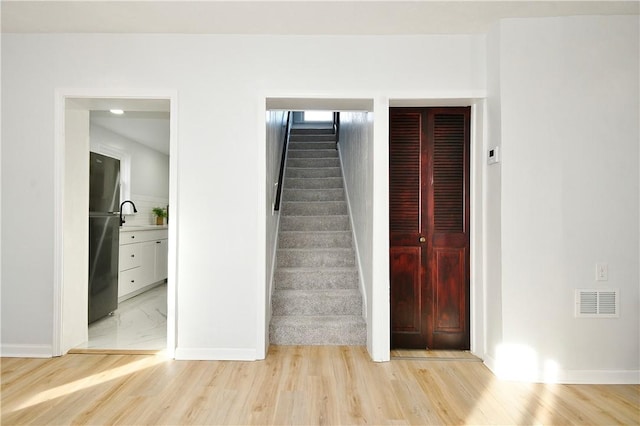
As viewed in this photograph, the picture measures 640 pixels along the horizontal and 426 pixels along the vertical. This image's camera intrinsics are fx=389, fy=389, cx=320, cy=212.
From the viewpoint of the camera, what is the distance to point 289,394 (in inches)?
95.1

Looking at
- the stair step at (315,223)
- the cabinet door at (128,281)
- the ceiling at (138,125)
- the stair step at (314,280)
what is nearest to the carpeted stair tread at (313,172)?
the stair step at (315,223)

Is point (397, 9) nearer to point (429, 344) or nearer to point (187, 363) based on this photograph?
point (429, 344)

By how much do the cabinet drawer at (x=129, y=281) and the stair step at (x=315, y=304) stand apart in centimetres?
235

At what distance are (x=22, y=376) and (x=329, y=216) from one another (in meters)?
3.08

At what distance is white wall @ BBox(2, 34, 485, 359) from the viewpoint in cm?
303

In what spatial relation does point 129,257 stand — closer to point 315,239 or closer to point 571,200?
point 315,239

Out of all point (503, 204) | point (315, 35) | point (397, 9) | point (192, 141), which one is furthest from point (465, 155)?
point (192, 141)

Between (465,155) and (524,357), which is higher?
(465,155)

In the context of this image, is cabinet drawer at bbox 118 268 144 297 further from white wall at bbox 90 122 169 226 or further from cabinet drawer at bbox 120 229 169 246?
white wall at bbox 90 122 169 226

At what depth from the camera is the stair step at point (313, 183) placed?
5.15m

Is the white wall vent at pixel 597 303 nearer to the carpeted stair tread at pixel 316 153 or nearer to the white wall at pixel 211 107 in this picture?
the white wall at pixel 211 107

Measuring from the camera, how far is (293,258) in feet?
13.4

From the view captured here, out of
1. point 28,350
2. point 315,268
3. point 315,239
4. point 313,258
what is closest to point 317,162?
point 315,239

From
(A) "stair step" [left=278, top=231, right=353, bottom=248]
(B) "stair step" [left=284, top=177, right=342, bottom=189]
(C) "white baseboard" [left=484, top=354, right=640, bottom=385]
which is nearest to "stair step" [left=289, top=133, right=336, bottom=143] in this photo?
(B) "stair step" [left=284, top=177, right=342, bottom=189]
